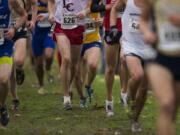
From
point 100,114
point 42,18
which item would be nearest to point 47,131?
point 100,114

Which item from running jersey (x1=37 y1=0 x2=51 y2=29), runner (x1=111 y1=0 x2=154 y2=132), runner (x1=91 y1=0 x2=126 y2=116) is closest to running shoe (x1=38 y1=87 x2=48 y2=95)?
running jersey (x1=37 y1=0 x2=51 y2=29)

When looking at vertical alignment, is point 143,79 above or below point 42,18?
above

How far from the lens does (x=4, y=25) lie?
36.0ft

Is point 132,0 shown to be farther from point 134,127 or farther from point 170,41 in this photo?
point 170,41

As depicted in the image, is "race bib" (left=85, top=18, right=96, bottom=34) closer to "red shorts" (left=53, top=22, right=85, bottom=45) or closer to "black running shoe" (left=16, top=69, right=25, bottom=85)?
"red shorts" (left=53, top=22, right=85, bottom=45)

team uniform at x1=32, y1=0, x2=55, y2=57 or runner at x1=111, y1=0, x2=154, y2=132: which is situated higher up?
runner at x1=111, y1=0, x2=154, y2=132

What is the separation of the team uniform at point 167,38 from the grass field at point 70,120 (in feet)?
10.8

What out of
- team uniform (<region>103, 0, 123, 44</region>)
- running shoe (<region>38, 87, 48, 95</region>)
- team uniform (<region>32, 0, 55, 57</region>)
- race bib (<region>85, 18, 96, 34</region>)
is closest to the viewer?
team uniform (<region>103, 0, 123, 44</region>)

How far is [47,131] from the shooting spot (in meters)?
10.8

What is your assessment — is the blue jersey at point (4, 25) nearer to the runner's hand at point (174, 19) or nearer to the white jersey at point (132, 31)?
the white jersey at point (132, 31)

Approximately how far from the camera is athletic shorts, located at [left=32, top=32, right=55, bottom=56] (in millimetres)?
16516

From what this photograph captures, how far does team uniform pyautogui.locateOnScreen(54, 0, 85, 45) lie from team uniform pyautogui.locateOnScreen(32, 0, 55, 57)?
3.11m

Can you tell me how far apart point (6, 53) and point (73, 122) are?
1743 mm

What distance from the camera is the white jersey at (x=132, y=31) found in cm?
1030
